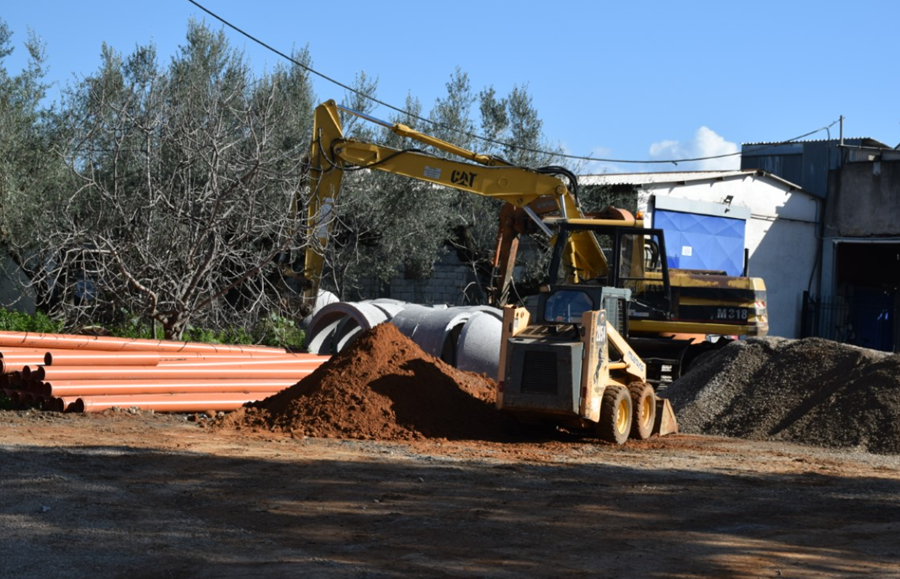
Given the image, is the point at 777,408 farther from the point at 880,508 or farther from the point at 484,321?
the point at 880,508

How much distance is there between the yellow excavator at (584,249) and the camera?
16875 millimetres

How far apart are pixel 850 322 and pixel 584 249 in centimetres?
1674

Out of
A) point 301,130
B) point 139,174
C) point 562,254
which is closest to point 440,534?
point 562,254

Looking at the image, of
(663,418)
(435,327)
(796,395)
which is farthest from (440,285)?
(663,418)

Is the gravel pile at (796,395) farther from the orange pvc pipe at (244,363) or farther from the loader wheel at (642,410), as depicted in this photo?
the orange pvc pipe at (244,363)

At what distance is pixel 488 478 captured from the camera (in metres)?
9.96

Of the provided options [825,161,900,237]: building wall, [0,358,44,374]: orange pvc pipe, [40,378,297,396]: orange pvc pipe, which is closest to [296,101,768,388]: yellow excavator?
[40,378,297,396]: orange pvc pipe

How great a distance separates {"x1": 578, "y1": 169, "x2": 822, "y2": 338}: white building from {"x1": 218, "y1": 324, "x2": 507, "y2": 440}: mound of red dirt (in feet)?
46.1

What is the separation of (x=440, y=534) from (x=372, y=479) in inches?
86.8

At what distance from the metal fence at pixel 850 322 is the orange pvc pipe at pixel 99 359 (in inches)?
874

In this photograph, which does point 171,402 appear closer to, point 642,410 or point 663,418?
point 642,410

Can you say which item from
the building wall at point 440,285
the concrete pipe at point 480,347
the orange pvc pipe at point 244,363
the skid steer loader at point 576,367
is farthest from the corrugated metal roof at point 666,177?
the skid steer loader at point 576,367

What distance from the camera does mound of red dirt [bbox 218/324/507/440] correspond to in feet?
41.9

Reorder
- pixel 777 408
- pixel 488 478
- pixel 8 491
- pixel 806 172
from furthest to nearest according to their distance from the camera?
pixel 806 172
pixel 777 408
pixel 488 478
pixel 8 491
